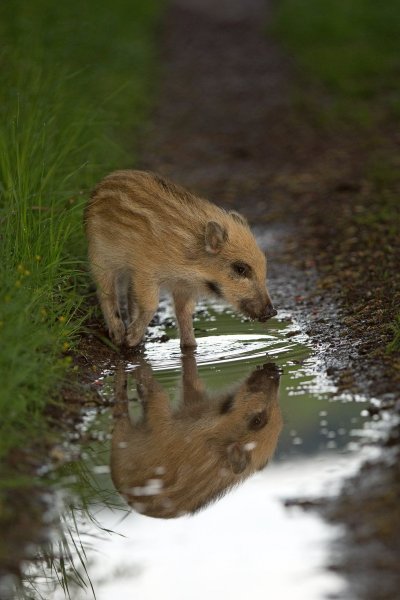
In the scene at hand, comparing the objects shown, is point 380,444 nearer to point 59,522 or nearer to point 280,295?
point 59,522

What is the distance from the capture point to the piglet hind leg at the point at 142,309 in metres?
6.64

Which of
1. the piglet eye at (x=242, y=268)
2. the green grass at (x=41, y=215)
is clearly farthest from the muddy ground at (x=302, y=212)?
the piglet eye at (x=242, y=268)

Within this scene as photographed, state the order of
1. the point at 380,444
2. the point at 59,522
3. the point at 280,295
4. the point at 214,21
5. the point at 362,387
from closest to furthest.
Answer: the point at 59,522 → the point at 380,444 → the point at 362,387 → the point at 280,295 → the point at 214,21

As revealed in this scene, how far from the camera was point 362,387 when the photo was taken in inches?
213

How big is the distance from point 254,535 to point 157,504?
55cm

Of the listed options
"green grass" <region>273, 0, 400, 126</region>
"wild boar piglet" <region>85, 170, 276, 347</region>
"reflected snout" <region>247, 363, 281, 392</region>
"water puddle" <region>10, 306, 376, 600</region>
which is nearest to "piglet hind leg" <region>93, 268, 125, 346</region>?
"wild boar piglet" <region>85, 170, 276, 347</region>

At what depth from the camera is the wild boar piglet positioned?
261 inches

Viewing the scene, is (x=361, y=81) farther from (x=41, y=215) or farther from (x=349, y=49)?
(x=41, y=215)

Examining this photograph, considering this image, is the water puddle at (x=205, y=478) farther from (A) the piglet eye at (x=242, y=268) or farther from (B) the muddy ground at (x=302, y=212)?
(A) the piglet eye at (x=242, y=268)

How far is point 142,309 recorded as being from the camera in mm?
6656

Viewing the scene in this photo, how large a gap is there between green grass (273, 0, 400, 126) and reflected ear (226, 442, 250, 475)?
8.55 meters

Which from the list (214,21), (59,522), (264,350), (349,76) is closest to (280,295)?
(264,350)

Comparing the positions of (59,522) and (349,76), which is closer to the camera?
(59,522)

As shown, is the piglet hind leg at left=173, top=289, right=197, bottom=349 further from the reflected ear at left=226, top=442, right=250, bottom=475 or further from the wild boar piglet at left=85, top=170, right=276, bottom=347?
the reflected ear at left=226, top=442, right=250, bottom=475
